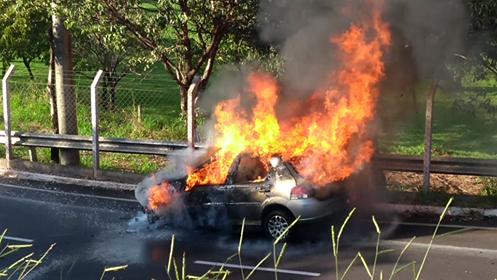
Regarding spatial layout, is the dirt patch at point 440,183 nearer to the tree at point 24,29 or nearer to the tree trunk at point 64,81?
the tree trunk at point 64,81

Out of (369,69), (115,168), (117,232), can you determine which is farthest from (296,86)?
(115,168)

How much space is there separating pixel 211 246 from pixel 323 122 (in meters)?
2.84

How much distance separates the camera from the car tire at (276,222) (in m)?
8.86

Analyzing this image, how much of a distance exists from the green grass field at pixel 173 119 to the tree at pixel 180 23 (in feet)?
3.66

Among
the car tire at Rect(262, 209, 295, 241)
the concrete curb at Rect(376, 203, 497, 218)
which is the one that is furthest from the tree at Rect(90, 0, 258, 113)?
the concrete curb at Rect(376, 203, 497, 218)

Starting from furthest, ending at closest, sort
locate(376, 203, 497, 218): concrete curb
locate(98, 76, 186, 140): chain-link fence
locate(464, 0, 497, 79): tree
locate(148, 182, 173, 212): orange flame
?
locate(98, 76, 186, 140): chain-link fence
locate(464, 0, 497, 79): tree
locate(376, 203, 497, 218): concrete curb
locate(148, 182, 173, 212): orange flame

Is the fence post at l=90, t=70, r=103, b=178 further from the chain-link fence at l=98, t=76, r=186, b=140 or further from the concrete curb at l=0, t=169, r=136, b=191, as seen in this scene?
the chain-link fence at l=98, t=76, r=186, b=140

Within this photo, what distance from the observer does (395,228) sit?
9734mm

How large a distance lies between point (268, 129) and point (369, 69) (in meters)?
2.49

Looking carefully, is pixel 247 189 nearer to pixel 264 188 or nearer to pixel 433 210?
pixel 264 188

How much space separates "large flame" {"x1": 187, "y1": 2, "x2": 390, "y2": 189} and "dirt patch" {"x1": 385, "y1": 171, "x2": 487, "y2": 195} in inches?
82.4

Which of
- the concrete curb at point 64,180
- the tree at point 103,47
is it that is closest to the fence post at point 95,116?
the concrete curb at point 64,180

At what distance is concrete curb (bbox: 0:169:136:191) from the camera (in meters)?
13.1

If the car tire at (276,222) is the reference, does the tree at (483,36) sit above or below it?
above
